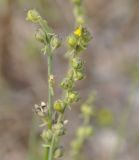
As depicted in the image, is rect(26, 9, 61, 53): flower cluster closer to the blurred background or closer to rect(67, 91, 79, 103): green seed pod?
rect(67, 91, 79, 103): green seed pod

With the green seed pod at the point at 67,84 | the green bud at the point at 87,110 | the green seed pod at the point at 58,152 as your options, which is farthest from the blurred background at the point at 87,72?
the green seed pod at the point at 67,84

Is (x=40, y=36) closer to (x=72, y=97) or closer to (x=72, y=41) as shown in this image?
(x=72, y=41)

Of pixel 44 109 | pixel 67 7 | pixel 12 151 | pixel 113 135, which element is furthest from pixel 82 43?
pixel 67 7

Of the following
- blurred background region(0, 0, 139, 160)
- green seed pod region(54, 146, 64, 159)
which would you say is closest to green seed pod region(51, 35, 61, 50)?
green seed pod region(54, 146, 64, 159)

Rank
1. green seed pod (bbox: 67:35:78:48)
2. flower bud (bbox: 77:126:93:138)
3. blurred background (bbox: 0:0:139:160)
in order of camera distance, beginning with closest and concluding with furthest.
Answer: green seed pod (bbox: 67:35:78:48)
flower bud (bbox: 77:126:93:138)
blurred background (bbox: 0:0:139:160)

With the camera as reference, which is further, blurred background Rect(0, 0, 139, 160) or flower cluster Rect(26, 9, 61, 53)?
blurred background Rect(0, 0, 139, 160)

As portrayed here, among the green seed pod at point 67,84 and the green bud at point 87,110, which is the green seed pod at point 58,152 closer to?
the green seed pod at point 67,84

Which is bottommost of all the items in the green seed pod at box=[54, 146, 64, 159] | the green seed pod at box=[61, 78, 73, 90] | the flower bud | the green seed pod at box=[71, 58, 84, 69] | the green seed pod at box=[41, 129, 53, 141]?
the green seed pod at box=[54, 146, 64, 159]
